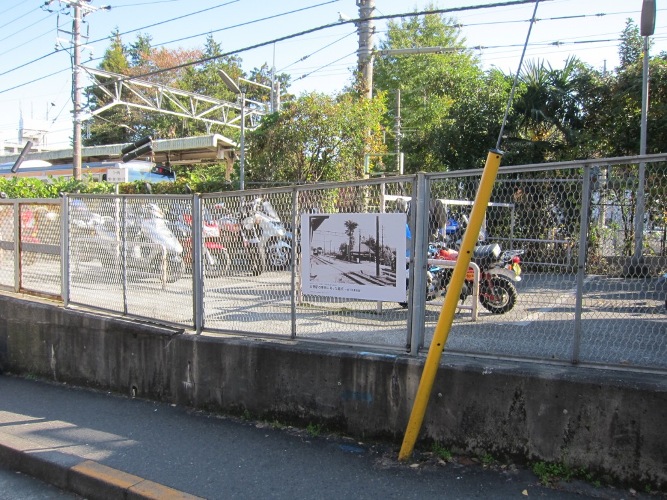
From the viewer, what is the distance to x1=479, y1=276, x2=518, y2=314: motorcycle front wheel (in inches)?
260

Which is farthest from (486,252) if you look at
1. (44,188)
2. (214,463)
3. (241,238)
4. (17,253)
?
(44,188)

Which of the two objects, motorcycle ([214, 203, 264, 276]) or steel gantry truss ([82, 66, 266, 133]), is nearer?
motorcycle ([214, 203, 264, 276])

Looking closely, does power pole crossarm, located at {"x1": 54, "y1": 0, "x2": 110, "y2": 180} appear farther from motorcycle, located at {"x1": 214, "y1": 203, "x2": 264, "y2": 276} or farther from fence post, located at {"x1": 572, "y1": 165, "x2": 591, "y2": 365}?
fence post, located at {"x1": 572, "y1": 165, "x2": 591, "y2": 365}

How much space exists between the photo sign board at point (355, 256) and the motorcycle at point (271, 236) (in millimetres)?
250

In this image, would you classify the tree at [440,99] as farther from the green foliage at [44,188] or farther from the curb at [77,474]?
the curb at [77,474]

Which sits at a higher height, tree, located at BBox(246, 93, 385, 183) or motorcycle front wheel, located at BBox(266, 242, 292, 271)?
tree, located at BBox(246, 93, 385, 183)

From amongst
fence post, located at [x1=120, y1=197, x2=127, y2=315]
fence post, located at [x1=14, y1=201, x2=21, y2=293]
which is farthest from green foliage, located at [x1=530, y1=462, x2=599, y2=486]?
fence post, located at [x1=14, y1=201, x2=21, y2=293]

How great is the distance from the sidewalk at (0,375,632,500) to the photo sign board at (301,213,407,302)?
1250 millimetres

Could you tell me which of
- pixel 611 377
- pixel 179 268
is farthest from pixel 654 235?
pixel 179 268

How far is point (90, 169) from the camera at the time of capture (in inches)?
1134

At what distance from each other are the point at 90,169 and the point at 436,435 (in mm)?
28413

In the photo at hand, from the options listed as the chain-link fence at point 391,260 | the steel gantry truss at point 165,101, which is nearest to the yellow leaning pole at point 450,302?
the chain-link fence at point 391,260

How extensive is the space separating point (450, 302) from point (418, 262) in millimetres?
705

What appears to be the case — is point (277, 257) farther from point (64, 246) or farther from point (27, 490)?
point (64, 246)
